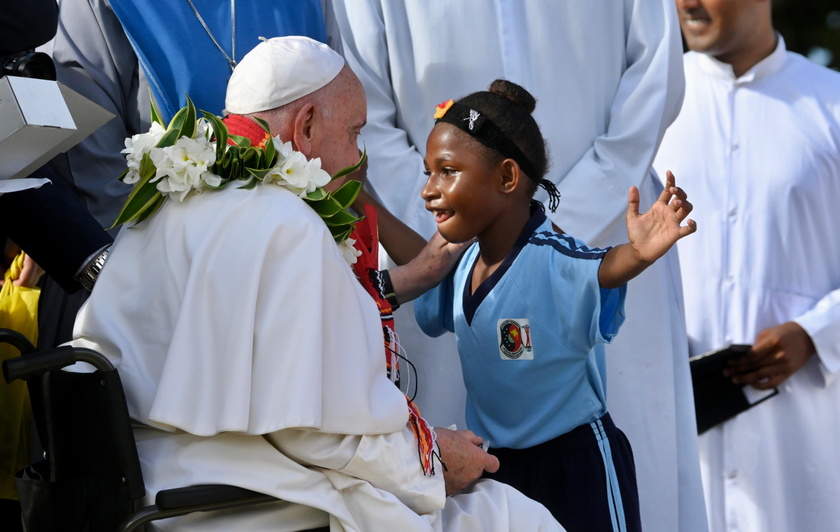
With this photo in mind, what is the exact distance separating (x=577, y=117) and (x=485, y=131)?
771 mm

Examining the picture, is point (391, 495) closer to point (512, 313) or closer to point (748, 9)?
point (512, 313)

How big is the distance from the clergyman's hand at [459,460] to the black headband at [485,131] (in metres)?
1.02

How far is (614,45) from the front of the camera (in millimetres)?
4285

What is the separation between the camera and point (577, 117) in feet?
13.8

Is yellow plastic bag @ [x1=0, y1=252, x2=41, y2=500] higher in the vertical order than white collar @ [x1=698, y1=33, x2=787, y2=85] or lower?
lower

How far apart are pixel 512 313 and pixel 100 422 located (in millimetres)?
1364

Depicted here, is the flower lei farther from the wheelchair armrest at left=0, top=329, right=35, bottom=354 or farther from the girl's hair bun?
the girl's hair bun

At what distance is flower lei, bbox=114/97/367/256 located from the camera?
2.72m

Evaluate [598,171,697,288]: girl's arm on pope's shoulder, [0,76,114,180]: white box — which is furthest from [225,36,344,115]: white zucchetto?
[598,171,697,288]: girl's arm on pope's shoulder

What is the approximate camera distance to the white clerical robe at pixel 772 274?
504 centimetres

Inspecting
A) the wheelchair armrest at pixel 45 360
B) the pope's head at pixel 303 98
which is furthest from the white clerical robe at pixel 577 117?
the wheelchair armrest at pixel 45 360

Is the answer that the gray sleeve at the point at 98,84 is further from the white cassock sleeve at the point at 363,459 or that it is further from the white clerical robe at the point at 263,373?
the white cassock sleeve at the point at 363,459

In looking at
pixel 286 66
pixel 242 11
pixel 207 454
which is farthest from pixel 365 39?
pixel 207 454

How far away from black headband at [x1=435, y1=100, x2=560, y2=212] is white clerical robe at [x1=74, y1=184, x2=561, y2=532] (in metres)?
0.98
